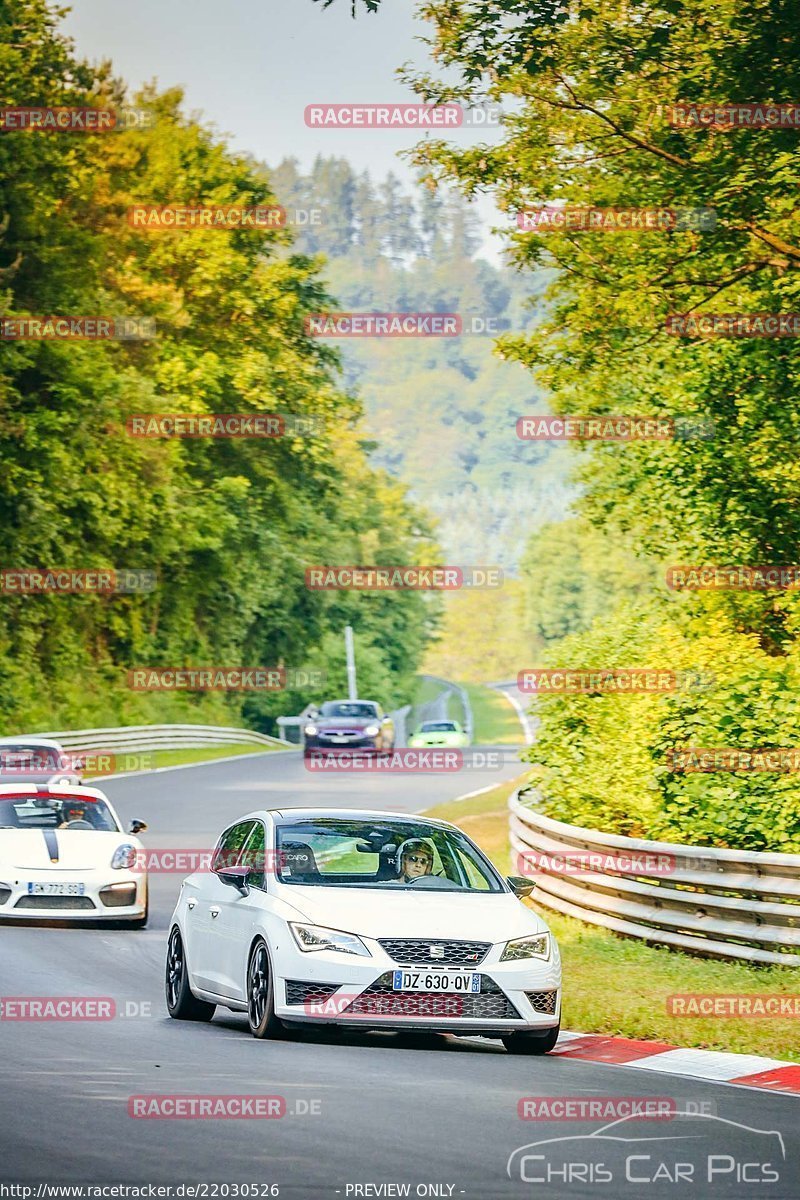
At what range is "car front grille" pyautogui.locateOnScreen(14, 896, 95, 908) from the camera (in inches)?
723

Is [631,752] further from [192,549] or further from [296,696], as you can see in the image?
[296,696]

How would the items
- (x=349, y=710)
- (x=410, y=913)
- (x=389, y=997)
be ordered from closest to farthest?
1. (x=389, y=997)
2. (x=410, y=913)
3. (x=349, y=710)

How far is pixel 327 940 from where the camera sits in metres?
11.0

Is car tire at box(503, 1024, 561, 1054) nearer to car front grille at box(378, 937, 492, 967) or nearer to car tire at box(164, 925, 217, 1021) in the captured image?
car front grille at box(378, 937, 492, 967)

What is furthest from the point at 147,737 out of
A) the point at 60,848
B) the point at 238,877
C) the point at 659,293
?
the point at 238,877

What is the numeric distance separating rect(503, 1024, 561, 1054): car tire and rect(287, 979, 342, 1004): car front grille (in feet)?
4.13

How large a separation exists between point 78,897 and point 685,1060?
8.72m

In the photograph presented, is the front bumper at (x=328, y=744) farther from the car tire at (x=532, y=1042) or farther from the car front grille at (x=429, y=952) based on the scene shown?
the car front grille at (x=429, y=952)

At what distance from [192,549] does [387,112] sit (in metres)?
41.7

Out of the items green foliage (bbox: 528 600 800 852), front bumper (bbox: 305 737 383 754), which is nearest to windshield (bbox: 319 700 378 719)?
front bumper (bbox: 305 737 383 754)

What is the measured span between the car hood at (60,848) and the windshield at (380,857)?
671cm

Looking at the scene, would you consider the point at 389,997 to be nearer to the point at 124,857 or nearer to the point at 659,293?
the point at 124,857

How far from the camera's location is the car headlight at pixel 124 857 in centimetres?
1883

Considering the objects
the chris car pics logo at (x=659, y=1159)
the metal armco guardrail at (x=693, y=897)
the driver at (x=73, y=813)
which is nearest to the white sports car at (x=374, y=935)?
the chris car pics logo at (x=659, y=1159)
